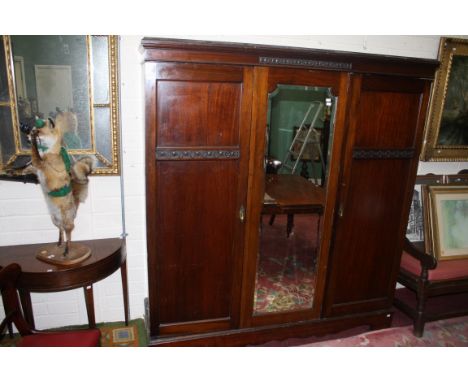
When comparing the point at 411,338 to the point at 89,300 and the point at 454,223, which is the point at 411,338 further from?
the point at 89,300

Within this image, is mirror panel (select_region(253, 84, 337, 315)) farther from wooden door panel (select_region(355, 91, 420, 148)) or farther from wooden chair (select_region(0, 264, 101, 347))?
wooden chair (select_region(0, 264, 101, 347))

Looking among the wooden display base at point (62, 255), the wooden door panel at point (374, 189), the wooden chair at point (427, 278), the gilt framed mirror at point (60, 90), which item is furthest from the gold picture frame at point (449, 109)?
the wooden display base at point (62, 255)

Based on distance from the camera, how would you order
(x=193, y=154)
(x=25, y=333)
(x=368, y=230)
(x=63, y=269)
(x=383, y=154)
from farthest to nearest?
(x=368, y=230), (x=383, y=154), (x=63, y=269), (x=193, y=154), (x=25, y=333)

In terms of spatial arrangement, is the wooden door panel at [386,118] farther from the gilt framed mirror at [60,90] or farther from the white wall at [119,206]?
the gilt framed mirror at [60,90]

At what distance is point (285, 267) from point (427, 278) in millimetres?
1113

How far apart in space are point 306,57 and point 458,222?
1.94m

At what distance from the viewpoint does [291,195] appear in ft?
7.22

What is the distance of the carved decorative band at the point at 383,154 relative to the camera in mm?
2225

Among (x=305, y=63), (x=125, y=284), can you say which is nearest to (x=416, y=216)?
(x=305, y=63)

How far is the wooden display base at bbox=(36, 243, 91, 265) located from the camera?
2.10 meters

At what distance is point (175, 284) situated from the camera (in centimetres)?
211

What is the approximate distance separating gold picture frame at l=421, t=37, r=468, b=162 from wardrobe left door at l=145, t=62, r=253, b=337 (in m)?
1.88

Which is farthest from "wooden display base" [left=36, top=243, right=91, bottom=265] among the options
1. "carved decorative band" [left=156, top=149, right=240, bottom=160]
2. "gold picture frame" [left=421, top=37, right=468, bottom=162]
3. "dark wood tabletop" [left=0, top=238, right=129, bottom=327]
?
"gold picture frame" [left=421, top=37, right=468, bottom=162]

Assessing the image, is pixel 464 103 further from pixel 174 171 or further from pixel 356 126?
pixel 174 171
